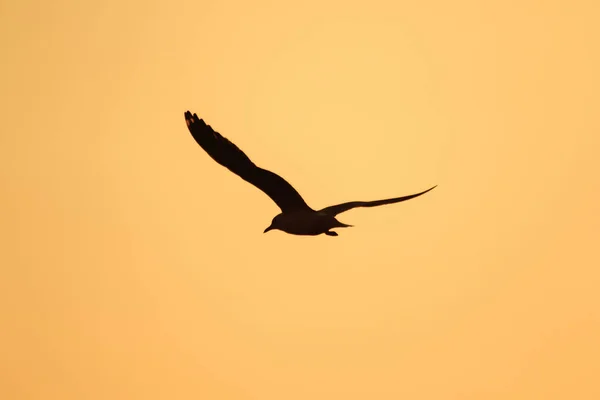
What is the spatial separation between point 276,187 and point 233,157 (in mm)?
103

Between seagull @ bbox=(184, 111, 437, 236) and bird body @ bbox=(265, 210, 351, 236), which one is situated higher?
seagull @ bbox=(184, 111, 437, 236)

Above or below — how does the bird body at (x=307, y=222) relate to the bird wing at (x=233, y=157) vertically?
below

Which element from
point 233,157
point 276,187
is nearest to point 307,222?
point 276,187

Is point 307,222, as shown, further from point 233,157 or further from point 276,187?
point 233,157

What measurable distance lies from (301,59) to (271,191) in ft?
2.54

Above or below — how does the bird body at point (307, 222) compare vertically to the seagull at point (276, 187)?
below

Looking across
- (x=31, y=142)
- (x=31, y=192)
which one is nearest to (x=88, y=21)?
(x=31, y=142)

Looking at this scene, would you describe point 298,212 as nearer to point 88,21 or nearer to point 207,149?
point 207,149

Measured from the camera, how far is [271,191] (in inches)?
57.9

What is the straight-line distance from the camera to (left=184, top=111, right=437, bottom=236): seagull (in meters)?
1.40

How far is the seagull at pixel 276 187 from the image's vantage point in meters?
1.40

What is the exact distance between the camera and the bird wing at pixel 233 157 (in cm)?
140

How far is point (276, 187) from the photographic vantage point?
145 centimetres

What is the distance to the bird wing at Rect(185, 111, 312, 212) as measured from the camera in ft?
4.59
